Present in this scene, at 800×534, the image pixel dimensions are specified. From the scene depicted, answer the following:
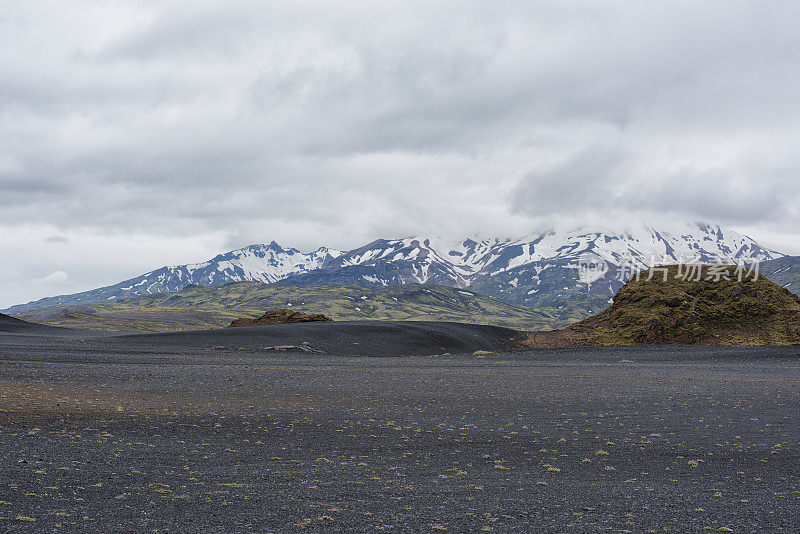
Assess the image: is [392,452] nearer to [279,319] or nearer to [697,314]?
[697,314]

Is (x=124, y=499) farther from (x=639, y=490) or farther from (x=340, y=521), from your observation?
(x=639, y=490)

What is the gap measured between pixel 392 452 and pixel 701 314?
53.3m

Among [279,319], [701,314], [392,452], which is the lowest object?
[392,452]

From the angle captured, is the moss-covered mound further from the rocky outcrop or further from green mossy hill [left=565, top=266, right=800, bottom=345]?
the rocky outcrop

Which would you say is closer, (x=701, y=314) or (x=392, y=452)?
(x=392, y=452)

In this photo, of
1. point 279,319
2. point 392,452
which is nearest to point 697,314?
point 279,319

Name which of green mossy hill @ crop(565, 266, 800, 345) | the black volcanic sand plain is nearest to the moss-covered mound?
green mossy hill @ crop(565, 266, 800, 345)

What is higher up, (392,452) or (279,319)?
(279,319)

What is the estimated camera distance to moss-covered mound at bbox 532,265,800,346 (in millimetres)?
55906

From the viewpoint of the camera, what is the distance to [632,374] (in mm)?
33031

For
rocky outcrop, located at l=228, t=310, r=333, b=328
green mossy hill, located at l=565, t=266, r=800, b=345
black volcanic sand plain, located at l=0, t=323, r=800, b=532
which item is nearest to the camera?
black volcanic sand plain, located at l=0, t=323, r=800, b=532

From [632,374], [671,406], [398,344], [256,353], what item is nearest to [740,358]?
[632,374]

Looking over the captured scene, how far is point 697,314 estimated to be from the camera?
57500 mm

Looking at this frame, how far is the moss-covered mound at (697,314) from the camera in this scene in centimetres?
5591
